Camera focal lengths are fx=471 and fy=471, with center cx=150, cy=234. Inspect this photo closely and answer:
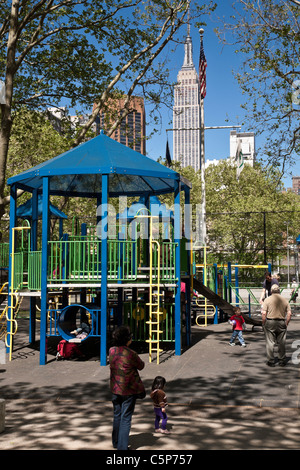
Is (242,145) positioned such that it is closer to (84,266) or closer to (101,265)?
(101,265)

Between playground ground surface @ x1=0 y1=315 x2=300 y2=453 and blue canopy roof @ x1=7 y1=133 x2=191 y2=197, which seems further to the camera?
blue canopy roof @ x1=7 y1=133 x2=191 y2=197

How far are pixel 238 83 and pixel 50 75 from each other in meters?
9.27

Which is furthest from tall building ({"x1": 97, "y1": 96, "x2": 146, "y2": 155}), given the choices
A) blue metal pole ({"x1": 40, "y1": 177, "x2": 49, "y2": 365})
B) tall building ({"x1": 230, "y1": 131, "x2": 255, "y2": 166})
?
blue metal pole ({"x1": 40, "y1": 177, "x2": 49, "y2": 365})

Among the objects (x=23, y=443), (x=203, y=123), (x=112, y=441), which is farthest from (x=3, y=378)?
(x=203, y=123)

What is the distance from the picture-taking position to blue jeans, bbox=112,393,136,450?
217 inches

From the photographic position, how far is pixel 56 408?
25.6 ft

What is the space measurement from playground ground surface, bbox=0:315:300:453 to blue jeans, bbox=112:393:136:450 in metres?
0.33

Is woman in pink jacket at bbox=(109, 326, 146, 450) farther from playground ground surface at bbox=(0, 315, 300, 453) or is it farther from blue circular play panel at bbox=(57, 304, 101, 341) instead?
blue circular play panel at bbox=(57, 304, 101, 341)

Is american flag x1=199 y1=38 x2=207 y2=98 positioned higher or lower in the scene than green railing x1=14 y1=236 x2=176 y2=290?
higher

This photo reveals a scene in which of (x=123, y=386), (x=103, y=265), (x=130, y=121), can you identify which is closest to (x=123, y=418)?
(x=123, y=386)

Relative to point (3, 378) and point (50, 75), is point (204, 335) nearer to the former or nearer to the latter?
point (3, 378)

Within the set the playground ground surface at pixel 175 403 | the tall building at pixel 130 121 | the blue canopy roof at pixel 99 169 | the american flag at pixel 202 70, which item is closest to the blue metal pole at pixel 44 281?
the playground ground surface at pixel 175 403

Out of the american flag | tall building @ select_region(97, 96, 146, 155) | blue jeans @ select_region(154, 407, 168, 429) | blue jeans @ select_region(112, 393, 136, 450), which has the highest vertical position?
the american flag

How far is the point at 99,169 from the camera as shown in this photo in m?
11.6
